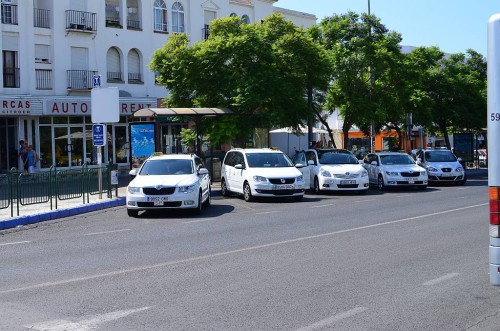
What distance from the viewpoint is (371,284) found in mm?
8453

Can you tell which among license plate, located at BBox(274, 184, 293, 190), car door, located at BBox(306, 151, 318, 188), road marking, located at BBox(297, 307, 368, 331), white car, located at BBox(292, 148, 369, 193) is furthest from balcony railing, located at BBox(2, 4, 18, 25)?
road marking, located at BBox(297, 307, 368, 331)

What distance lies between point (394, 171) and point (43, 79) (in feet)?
62.0

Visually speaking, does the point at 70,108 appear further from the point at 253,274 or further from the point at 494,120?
the point at 494,120

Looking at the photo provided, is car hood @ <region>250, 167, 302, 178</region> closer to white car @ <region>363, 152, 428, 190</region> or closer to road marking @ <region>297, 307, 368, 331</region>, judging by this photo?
white car @ <region>363, 152, 428, 190</region>

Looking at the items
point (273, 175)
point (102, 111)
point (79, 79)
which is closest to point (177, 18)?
point (79, 79)

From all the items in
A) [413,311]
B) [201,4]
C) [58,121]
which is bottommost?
[413,311]

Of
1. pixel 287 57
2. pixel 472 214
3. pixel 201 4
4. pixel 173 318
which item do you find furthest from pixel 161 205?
pixel 201 4

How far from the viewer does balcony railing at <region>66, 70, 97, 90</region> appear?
3519 centimetres

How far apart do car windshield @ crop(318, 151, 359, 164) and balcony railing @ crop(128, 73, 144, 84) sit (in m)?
16.5

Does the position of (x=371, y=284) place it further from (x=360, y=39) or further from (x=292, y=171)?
(x=360, y=39)

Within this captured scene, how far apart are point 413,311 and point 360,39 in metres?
27.5

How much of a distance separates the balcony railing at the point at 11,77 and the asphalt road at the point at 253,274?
19006 mm

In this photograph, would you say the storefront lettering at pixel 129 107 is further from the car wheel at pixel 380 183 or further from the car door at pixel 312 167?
the car wheel at pixel 380 183

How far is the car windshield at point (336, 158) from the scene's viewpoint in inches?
996
